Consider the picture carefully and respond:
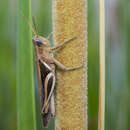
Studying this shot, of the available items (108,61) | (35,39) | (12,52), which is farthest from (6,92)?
(108,61)

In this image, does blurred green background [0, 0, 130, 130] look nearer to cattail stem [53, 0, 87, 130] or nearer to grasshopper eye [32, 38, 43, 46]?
grasshopper eye [32, 38, 43, 46]

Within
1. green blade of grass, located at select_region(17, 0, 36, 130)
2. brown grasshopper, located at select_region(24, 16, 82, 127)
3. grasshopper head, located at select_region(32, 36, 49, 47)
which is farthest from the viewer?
grasshopper head, located at select_region(32, 36, 49, 47)

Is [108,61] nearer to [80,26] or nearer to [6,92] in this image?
[6,92]

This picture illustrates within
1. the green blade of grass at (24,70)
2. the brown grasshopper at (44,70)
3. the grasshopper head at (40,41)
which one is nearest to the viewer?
the green blade of grass at (24,70)

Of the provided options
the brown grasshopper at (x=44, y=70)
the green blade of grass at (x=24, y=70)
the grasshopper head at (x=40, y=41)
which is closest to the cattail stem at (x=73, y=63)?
the green blade of grass at (x=24, y=70)

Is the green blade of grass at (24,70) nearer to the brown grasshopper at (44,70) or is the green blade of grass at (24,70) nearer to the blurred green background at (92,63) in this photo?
the brown grasshopper at (44,70)

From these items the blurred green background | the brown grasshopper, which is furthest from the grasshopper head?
the blurred green background
